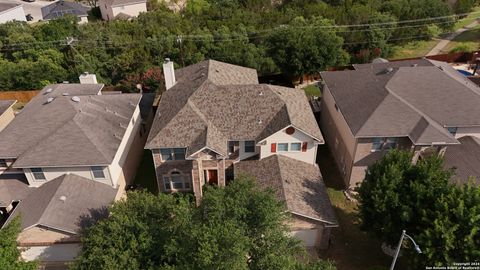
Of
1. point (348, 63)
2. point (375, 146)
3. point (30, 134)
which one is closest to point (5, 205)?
point (30, 134)

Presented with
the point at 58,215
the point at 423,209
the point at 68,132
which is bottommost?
the point at 58,215

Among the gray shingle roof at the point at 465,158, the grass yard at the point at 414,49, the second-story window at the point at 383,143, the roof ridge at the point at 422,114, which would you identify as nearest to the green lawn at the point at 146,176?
the second-story window at the point at 383,143

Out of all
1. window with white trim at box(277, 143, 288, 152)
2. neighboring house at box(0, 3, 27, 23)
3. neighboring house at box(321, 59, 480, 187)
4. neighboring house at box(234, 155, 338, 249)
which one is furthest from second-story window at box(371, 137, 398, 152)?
neighboring house at box(0, 3, 27, 23)

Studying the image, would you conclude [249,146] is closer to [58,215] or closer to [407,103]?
[407,103]

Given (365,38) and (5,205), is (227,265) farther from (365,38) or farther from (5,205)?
(365,38)

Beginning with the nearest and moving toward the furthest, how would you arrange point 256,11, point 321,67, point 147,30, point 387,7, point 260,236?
point 260,236 → point 321,67 → point 147,30 → point 387,7 → point 256,11

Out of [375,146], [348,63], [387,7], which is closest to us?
[375,146]

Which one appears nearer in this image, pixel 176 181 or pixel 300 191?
pixel 300 191

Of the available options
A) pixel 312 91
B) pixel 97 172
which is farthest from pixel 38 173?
pixel 312 91
